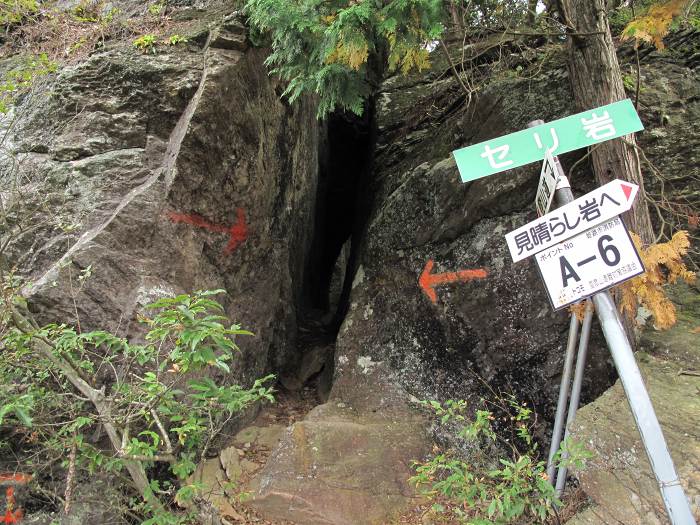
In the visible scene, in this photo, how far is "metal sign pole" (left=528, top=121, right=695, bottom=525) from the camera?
1777 mm

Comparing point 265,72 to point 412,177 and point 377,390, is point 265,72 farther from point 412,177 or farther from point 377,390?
point 377,390

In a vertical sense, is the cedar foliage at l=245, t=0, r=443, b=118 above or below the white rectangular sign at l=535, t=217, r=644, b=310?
above

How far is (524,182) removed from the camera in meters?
5.46

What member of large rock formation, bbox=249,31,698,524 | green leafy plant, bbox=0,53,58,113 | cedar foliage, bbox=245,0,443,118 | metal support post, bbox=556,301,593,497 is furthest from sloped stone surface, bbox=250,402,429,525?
green leafy plant, bbox=0,53,58,113

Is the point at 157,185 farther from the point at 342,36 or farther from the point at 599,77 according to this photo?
the point at 599,77

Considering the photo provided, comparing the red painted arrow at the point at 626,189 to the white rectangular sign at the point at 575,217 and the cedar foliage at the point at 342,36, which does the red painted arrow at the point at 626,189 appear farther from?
the cedar foliage at the point at 342,36

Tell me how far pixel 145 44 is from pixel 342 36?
3207 mm

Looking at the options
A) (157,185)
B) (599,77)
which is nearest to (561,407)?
(599,77)

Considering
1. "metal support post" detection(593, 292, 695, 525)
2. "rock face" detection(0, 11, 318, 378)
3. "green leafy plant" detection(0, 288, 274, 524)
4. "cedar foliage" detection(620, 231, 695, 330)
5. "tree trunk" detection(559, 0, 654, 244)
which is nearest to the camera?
"metal support post" detection(593, 292, 695, 525)

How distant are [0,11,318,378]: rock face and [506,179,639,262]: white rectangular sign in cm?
372

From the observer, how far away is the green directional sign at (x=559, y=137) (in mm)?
2676

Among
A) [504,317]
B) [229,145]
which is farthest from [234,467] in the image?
[229,145]

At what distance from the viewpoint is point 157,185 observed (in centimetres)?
525

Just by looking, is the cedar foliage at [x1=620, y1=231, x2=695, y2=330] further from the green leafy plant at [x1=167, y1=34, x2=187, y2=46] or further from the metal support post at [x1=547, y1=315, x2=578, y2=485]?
the green leafy plant at [x1=167, y1=34, x2=187, y2=46]
